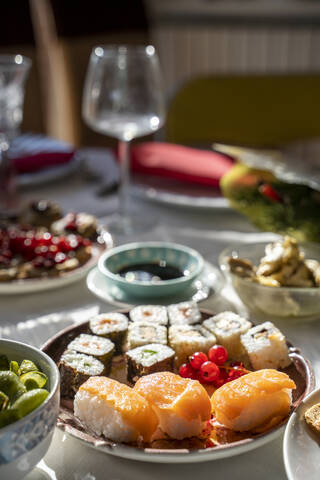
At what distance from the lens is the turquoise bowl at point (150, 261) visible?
921 mm

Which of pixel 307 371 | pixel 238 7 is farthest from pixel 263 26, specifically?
pixel 307 371

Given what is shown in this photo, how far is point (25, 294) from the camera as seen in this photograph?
0.99 m

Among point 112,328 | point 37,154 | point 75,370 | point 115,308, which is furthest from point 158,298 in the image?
point 37,154

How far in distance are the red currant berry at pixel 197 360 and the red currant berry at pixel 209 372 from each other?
1 centimetres

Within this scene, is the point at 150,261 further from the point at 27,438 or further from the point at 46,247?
the point at 27,438

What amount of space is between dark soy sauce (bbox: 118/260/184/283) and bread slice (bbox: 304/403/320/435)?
15.7 inches

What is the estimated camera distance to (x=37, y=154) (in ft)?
4.93

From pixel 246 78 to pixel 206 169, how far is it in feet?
2.71

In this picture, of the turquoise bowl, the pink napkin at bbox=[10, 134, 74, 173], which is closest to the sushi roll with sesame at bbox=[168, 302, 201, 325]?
the turquoise bowl

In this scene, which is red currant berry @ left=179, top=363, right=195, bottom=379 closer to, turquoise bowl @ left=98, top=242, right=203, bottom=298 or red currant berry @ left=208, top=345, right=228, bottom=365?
red currant berry @ left=208, top=345, right=228, bottom=365

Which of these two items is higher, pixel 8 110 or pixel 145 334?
pixel 8 110

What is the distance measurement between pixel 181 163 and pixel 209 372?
0.84 m

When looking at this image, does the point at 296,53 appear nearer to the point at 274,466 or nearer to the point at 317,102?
the point at 317,102

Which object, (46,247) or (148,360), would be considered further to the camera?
(46,247)
